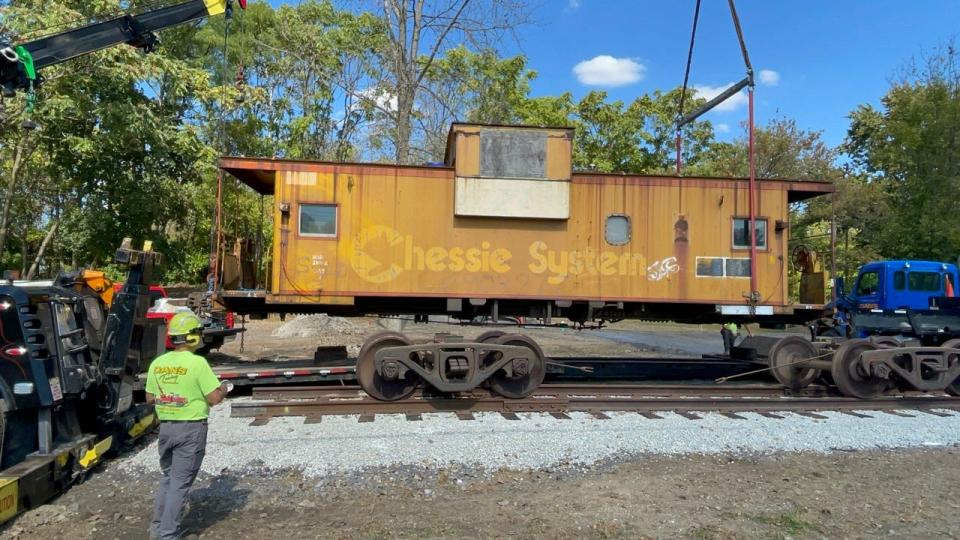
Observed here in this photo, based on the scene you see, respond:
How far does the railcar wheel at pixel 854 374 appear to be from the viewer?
8.95 meters

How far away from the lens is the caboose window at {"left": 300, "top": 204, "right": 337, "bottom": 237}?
900 cm

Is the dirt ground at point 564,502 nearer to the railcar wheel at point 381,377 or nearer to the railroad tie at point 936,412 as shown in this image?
the railcar wheel at point 381,377

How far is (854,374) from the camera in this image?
353 inches

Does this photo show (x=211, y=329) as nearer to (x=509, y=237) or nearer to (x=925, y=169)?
(x=509, y=237)

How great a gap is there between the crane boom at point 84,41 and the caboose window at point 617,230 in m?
8.11

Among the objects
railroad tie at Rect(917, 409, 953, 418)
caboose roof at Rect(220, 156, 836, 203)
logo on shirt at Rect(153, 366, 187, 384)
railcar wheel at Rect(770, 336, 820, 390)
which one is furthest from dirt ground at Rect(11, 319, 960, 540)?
caboose roof at Rect(220, 156, 836, 203)

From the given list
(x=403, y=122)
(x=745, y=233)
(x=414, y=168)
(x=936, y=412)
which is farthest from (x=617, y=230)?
(x=403, y=122)

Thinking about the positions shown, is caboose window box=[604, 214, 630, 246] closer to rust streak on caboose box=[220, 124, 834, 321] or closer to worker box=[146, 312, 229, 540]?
rust streak on caboose box=[220, 124, 834, 321]

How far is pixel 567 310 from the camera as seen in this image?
970 centimetres

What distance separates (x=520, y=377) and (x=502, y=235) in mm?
2146

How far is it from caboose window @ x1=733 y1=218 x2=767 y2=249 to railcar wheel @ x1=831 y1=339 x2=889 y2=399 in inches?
75.9

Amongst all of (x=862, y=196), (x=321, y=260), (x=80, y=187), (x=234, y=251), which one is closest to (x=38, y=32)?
(x=80, y=187)

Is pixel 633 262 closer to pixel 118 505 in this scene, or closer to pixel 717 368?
pixel 717 368

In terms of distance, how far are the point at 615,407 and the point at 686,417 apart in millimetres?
920
